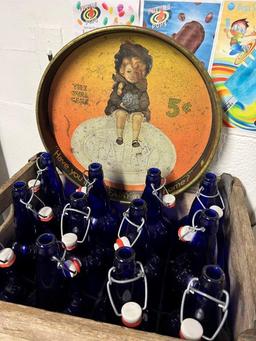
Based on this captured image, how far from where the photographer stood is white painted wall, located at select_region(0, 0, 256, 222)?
659 millimetres

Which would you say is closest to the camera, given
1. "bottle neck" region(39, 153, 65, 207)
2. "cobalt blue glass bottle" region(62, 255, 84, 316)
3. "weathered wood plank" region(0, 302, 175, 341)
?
"weathered wood plank" region(0, 302, 175, 341)

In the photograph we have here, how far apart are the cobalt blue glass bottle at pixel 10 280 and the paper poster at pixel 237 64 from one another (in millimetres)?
508

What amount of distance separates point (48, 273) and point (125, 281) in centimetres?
14

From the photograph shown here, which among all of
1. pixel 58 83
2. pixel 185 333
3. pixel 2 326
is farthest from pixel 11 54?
pixel 185 333

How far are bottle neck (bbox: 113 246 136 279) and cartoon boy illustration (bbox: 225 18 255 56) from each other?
16.9 inches

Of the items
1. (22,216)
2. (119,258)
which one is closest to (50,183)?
(22,216)

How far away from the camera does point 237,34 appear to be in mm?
564

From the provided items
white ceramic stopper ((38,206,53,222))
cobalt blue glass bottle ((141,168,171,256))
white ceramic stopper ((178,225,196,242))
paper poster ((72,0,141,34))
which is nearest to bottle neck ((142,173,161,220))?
cobalt blue glass bottle ((141,168,171,256))

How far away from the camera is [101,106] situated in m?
0.67

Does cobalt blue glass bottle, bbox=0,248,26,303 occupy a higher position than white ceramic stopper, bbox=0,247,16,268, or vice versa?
white ceramic stopper, bbox=0,247,16,268

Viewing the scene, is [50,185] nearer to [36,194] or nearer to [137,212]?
[36,194]

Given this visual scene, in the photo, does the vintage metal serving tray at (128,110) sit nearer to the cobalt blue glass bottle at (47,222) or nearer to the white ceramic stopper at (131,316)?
the cobalt blue glass bottle at (47,222)

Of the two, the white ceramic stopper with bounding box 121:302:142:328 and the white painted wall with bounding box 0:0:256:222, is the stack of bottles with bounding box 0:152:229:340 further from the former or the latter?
the white painted wall with bounding box 0:0:256:222

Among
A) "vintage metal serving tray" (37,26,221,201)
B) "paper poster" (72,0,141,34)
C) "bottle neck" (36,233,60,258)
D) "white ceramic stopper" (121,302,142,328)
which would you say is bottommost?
"white ceramic stopper" (121,302,142,328)
